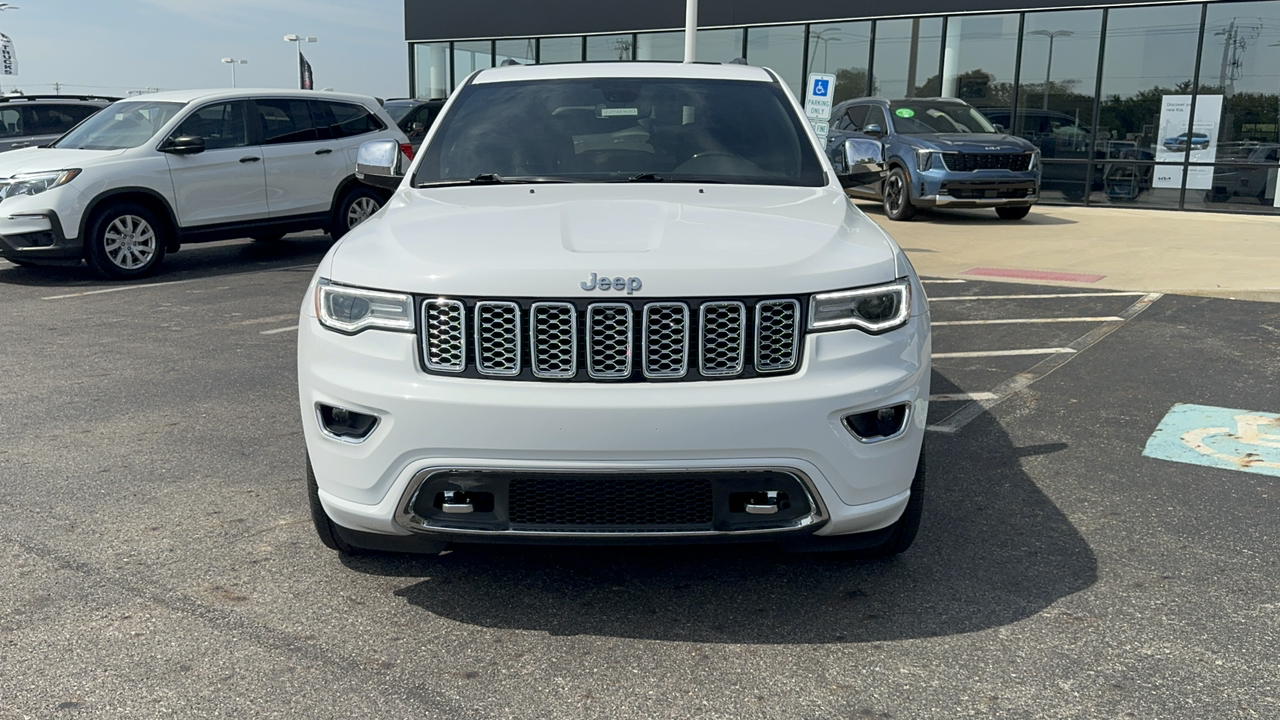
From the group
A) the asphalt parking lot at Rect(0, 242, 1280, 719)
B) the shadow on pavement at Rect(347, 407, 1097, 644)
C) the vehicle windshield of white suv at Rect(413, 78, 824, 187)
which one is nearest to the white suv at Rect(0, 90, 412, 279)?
the asphalt parking lot at Rect(0, 242, 1280, 719)

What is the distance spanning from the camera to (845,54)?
21219 millimetres

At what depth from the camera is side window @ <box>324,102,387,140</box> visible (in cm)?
1215

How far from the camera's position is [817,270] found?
10.3 feet

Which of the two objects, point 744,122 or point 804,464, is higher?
point 744,122

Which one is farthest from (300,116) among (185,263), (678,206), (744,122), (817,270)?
(817,270)

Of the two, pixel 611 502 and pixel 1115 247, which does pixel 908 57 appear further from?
pixel 611 502

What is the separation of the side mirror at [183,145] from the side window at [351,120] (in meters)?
1.66

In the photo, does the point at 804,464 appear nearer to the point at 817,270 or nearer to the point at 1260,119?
the point at 817,270

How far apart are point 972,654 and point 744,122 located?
239cm

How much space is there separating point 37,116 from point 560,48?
37.6 feet

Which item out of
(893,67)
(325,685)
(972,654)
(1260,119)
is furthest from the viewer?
(893,67)

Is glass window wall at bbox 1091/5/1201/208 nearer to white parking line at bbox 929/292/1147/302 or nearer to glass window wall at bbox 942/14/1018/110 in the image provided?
glass window wall at bbox 942/14/1018/110

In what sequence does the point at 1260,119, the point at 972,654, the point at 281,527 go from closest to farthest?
the point at 972,654 → the point at 281,527 → the point at 1260,119

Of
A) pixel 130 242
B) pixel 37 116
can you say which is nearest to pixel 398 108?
pixel 37 116
